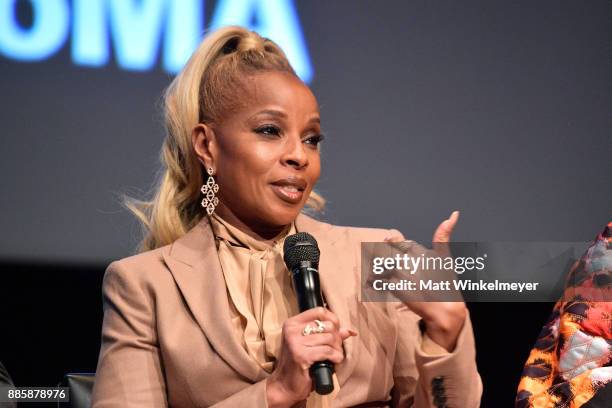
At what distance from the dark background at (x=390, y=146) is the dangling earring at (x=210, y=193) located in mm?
710

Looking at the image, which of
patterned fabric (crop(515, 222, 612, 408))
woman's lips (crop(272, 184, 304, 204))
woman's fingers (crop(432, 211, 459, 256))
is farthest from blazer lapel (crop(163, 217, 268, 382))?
patterned fabric (crop(515, 222, 612, 408))

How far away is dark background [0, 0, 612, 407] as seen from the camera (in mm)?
2822

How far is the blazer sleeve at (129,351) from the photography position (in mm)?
1943

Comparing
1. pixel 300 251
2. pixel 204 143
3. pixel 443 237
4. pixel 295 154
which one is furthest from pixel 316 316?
pixel 204 143

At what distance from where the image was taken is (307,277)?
5.45ft

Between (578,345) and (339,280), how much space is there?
62 centimetres

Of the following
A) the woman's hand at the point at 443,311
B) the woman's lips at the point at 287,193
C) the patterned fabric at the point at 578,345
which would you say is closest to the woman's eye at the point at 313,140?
the woman's lips at the point at 287,193

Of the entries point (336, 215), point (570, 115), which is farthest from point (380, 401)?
point (570, 115)

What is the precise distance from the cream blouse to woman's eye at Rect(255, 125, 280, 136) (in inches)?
10.2

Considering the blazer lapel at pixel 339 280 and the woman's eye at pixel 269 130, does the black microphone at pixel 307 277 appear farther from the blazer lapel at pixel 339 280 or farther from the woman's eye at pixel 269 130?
the woman's eye at pixel 269 130

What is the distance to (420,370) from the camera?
1682 mm

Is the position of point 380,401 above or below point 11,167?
below

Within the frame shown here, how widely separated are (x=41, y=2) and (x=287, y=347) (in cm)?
180

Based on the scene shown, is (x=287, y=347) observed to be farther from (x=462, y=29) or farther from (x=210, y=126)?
(x=462, y=29)
